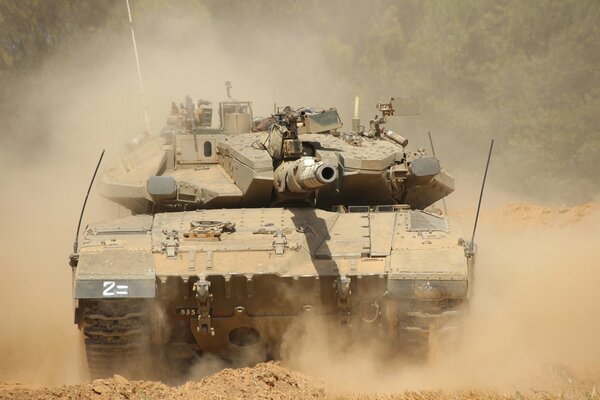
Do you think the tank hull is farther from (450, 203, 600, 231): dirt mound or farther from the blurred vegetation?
the blurred vegetation

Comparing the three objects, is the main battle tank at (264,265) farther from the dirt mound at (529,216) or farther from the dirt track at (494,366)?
the dirt mound at (529,216)

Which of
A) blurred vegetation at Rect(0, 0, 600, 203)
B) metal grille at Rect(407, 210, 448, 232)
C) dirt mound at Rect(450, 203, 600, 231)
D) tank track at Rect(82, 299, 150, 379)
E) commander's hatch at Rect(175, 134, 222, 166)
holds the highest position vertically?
blurred vegetation at Rect(0, 0, 600, 203)

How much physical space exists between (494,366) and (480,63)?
26837 millimetres

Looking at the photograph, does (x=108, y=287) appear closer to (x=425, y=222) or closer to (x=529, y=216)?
(x=425, y=222)

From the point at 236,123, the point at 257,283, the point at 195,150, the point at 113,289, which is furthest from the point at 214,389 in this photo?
the point at 236,123

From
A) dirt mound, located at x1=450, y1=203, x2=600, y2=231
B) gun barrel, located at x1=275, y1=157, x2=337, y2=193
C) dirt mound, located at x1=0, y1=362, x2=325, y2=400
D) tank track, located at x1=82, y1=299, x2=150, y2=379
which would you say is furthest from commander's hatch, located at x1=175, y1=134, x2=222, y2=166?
dirt mound, located at x1=450, y1=203, x2=600, y2=231

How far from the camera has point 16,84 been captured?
112 feet

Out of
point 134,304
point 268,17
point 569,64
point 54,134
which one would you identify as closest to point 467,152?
point 569,64

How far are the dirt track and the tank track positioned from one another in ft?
0.99

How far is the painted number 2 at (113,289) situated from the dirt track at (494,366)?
1.03 m

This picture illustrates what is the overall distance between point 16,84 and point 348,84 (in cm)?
1350

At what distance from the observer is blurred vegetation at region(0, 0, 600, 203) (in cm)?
3606

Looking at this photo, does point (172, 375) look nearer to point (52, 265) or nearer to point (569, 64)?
point (52, 265)

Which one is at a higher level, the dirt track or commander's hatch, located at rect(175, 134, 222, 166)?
commander's hatch, located at rect(175, 134, 222, 166)
